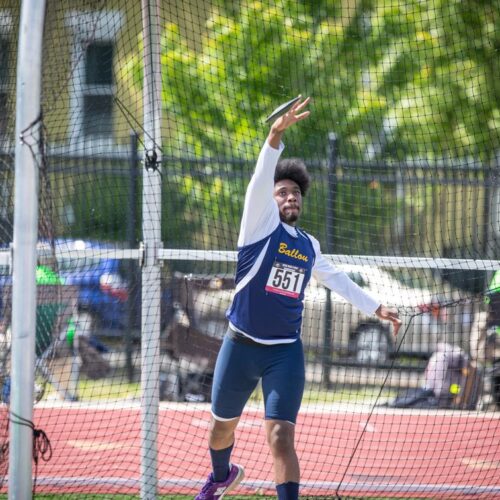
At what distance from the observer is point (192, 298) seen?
8734mm

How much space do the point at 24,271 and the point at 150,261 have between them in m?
1.25

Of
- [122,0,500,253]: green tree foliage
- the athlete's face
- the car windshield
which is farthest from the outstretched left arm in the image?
[122,0,500,253]: green tree foliage

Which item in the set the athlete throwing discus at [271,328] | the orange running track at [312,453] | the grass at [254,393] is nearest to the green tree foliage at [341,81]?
the grass at [254,393]

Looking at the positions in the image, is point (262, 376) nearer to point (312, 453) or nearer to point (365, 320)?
point (312, 453)

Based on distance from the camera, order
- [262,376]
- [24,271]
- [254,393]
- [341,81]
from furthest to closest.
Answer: [341,81] < [254,393] < [262,376] < [24,271]

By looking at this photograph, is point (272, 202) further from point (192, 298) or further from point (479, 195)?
point (479, 195)

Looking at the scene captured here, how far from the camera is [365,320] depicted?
32.8 ft

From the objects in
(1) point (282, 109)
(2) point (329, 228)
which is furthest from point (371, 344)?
(1) point (282, 109)

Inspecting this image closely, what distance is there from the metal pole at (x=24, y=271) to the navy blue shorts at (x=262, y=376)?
Result: 3.85 ft

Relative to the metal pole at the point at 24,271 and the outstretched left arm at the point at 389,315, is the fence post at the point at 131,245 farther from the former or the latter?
the metal pole at the point at 24,271

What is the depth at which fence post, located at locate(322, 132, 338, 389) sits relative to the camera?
31.0ft

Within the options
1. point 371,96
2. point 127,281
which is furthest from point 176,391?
point 371,96

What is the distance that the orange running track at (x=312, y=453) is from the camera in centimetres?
643

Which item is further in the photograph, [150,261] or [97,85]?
[97,85]
